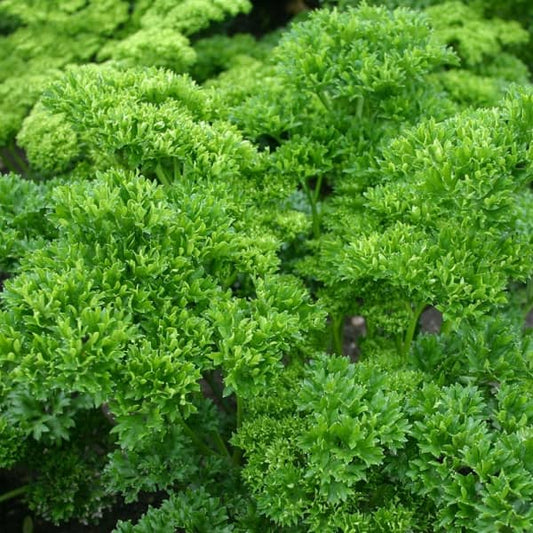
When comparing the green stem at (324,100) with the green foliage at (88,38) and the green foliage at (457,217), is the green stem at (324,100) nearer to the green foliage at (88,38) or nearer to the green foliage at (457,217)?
the green foliage at (457,217)

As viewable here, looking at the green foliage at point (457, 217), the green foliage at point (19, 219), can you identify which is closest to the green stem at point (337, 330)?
the green foliage at point (457, 217)

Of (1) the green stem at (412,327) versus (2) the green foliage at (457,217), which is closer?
(2) the green foliage at (457,217)

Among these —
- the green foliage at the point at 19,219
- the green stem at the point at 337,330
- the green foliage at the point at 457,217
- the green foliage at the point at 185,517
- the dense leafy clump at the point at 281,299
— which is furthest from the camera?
the green stem at the point at 337,330

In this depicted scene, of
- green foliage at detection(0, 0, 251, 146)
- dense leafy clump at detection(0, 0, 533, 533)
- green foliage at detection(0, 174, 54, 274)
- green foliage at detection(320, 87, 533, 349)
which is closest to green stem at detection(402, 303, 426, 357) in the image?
dense leafy clump at detection(0, 0, 533, 533)

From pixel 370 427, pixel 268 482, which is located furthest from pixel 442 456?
pixel 268 482

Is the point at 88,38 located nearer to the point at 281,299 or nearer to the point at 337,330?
the point at 337,330

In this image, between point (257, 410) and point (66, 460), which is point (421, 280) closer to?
point (257, 410)

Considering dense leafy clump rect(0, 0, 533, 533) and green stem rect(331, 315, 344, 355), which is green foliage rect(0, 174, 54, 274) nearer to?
dense leafy clump rect(0, 0, 533, 533)

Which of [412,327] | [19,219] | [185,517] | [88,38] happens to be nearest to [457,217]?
[412,327]
